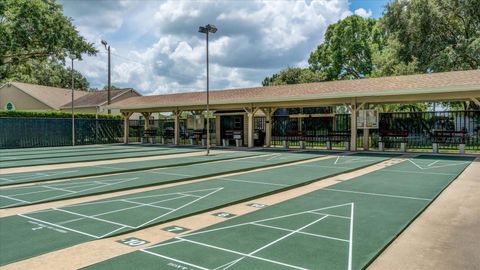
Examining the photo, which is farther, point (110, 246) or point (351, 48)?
point (351, 48)

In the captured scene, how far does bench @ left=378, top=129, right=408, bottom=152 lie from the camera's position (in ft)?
59.8

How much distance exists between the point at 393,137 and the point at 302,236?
55.9 feet

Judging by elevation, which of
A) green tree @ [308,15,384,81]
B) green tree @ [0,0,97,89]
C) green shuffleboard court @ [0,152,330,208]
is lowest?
green shuffleboard court @ [0,152,330,208]

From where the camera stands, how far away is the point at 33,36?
846 inches

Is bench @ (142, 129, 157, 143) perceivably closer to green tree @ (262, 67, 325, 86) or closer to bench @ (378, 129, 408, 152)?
bench @ (378, 129, 408, 152)

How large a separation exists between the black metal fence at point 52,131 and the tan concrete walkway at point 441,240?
75.9ft

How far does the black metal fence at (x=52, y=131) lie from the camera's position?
2230 centimetres

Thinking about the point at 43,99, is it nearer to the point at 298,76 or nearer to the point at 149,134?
the point at 149,134

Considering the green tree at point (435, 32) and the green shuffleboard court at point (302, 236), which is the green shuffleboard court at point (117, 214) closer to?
the green shuffleboard court at point (302, 236)

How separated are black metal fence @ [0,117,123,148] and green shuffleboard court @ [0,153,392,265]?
18.3 meters

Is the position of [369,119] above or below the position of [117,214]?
above

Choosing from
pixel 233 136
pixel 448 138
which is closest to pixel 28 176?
pixel 233 136

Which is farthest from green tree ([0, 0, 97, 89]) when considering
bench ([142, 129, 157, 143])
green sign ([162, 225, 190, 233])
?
green sign ([162, 225, 190, 233])

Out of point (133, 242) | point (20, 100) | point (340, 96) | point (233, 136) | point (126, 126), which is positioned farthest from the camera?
point (20, 100)
